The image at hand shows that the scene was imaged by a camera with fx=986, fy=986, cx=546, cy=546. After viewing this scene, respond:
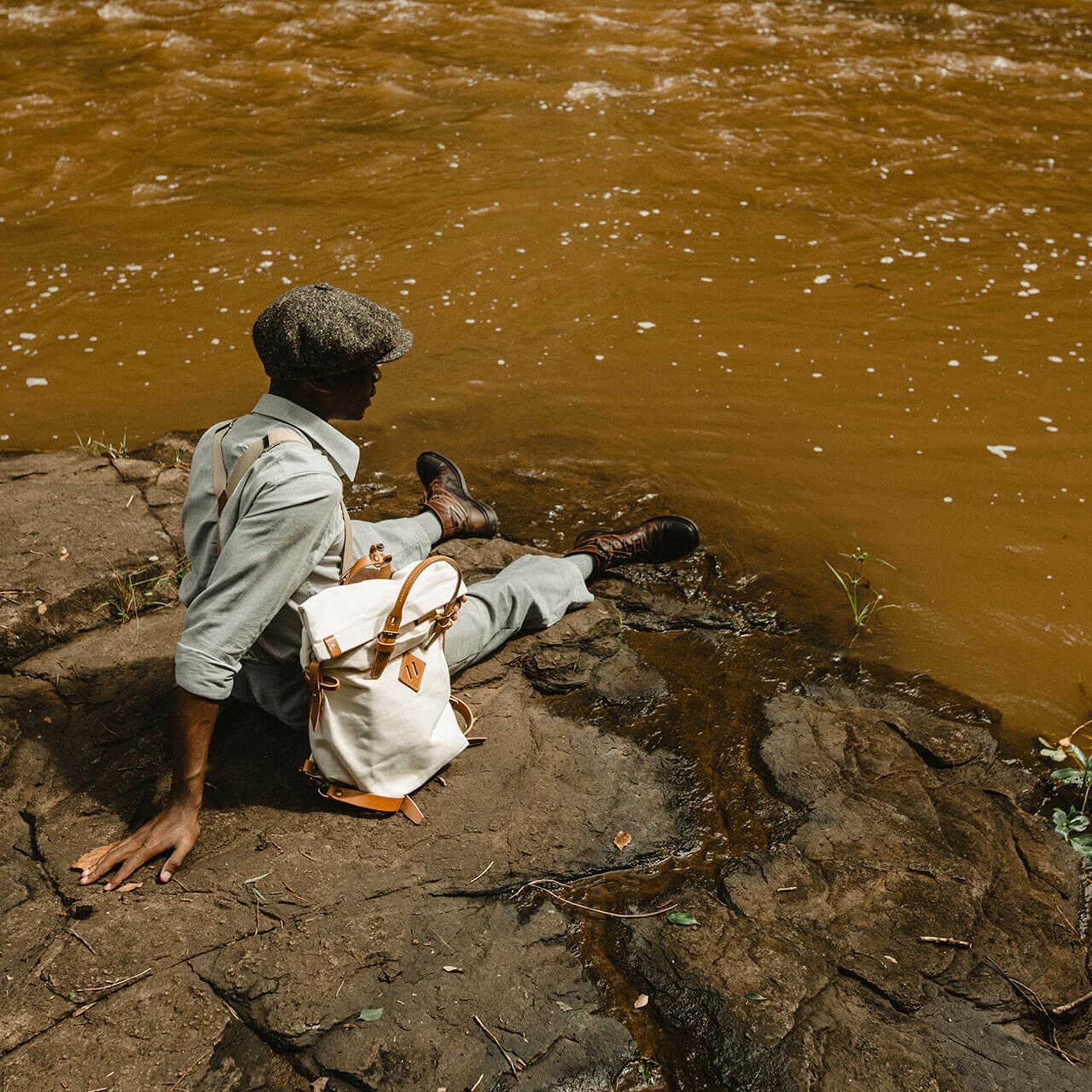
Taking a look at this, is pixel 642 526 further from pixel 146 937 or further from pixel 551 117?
pixel 551 117

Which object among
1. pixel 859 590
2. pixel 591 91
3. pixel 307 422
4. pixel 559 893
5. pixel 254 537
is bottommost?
pixel 859 590

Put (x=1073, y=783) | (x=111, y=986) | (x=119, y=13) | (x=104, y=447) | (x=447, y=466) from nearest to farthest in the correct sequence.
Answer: (x=111, y=986), (x=1073, y=783), (x=447, y=466), (x=104, y=447), (x=119, y=13)

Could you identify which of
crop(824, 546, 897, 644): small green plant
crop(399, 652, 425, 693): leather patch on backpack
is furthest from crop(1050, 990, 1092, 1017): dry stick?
crop(399, 652, 425, 693): leather patch on backpack

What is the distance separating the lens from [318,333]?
2.72m

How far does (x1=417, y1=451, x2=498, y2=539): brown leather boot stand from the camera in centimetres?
438

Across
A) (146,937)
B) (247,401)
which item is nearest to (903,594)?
(146,937)

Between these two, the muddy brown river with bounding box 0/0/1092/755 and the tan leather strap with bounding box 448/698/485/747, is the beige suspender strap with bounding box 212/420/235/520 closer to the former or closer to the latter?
the tan leather strap with bounding box 448/698/485/747

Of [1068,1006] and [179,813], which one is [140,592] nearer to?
[179,813]

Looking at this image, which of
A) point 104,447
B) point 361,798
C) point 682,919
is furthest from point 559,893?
point 104,447

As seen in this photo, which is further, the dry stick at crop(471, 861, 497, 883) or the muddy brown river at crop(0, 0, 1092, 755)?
the muddy brown river at crop(0, 0, 1092, 755)

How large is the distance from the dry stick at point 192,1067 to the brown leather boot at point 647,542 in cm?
250

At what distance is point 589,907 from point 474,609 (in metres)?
1.23

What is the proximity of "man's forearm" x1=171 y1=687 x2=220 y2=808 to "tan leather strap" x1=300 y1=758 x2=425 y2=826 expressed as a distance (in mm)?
329

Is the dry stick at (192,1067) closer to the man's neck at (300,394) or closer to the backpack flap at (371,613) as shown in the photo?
the backpack flap at (371,613)
